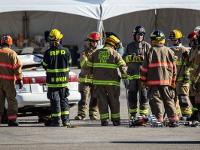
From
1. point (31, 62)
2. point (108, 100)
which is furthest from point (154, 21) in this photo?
point (108, 100)

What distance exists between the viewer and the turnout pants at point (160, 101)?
1522 cm

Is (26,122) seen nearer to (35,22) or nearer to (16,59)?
(16,59)

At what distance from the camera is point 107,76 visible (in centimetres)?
1555

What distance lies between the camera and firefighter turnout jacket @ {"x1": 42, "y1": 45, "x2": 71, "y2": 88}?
1520 centimetres

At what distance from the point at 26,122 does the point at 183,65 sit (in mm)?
3356

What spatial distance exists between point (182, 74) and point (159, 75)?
1.43m

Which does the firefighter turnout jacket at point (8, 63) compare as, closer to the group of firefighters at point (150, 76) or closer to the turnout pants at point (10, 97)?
the turnout pants at point (10, 97)

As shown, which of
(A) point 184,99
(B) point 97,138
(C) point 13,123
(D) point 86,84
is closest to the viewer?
(B) point 97,138

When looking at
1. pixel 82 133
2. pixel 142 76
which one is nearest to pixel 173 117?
pixel 142 76

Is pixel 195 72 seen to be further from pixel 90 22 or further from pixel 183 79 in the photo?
pixel 90 22

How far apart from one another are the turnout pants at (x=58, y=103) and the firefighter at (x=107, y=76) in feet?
2.26

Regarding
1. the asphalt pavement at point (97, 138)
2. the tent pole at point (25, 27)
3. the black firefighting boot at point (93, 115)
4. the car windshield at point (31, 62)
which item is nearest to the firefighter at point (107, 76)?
the asphalt pavement at point (97, 138)

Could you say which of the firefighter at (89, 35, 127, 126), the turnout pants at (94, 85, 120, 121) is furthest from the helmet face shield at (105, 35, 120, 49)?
the turnout pants at (94, 85, 120, 121)

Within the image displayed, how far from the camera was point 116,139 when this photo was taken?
13266 millimetres
